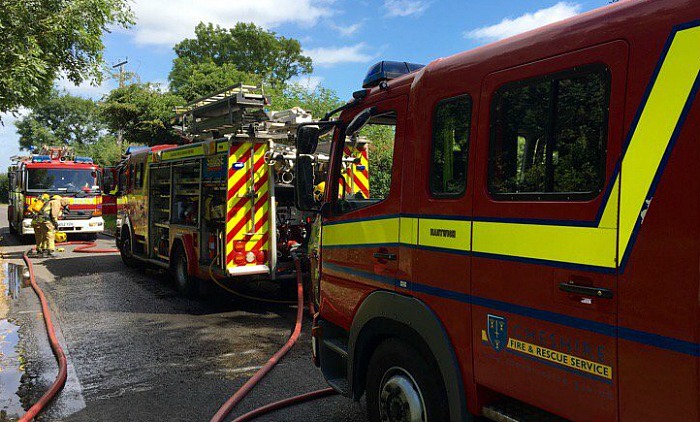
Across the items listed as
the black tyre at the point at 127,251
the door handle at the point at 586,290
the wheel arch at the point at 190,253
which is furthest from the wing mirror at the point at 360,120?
the black tyre at the point at 127,251

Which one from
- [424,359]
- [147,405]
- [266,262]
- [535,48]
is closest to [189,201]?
[266,262]

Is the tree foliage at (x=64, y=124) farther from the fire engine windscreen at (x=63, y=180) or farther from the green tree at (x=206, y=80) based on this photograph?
the fire engine windscreen at (x=63, y=180)

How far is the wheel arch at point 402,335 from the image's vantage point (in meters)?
2.73

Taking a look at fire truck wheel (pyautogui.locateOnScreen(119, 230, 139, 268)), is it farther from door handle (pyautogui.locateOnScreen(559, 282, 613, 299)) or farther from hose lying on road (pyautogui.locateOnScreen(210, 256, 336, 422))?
door handle (pyautogui.locateOnScreen(559, 282, 613, 299))

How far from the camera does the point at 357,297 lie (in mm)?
3607

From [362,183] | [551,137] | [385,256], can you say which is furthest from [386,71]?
[551,137]

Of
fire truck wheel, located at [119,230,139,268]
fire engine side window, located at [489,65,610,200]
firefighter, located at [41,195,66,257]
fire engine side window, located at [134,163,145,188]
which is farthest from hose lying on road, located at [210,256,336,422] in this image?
firefighter, located at [41,195,66,257]

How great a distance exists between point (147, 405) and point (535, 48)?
13.4 ft

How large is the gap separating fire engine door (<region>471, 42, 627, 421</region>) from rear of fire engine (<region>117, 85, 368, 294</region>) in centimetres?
508

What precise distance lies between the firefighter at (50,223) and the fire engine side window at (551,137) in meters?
14.5

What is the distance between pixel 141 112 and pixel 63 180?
9473 mm

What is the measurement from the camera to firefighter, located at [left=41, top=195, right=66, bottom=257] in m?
14.2

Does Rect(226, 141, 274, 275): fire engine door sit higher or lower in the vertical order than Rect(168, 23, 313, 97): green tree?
lower

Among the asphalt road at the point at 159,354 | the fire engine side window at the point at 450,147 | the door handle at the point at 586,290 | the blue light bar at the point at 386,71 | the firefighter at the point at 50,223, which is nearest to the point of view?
the door handle at the point at 586,290
